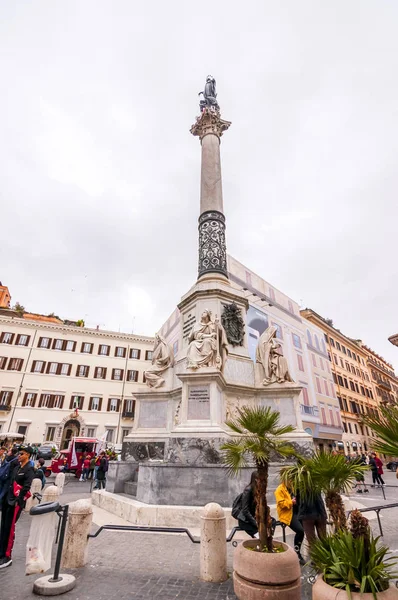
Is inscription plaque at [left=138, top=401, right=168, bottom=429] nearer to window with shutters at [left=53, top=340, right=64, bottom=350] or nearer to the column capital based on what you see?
the column capital

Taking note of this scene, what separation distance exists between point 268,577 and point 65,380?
39.3 meters

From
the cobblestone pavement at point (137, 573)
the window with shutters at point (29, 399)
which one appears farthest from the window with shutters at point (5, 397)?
the cobblestone pavement at point (137, 573)

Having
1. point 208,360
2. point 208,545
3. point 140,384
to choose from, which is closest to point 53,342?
point 140,384

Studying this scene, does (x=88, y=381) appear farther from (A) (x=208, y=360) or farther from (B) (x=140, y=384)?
(A) (x=208, y=360)

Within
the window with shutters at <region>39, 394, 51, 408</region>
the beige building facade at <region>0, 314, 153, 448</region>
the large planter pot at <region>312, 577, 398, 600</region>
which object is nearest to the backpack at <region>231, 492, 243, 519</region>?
the large planter pot at <region>312, 577, 398, 600</region>

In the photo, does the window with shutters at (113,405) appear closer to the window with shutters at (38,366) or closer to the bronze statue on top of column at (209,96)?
the window with shutters at (38,366)

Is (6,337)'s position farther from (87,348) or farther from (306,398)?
(306,398)

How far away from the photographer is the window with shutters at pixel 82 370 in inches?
1534

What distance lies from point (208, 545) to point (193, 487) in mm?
2425

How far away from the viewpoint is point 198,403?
7977 millimetres

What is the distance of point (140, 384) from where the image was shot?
40.7 meters

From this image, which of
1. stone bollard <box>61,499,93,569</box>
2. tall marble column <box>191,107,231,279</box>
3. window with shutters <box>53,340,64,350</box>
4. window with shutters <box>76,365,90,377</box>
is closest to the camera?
stone bollard <box>61,499,93,569</box>

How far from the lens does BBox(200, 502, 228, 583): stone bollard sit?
13.2 ft

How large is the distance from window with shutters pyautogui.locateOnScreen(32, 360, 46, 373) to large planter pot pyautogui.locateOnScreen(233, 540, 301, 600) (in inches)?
1562
